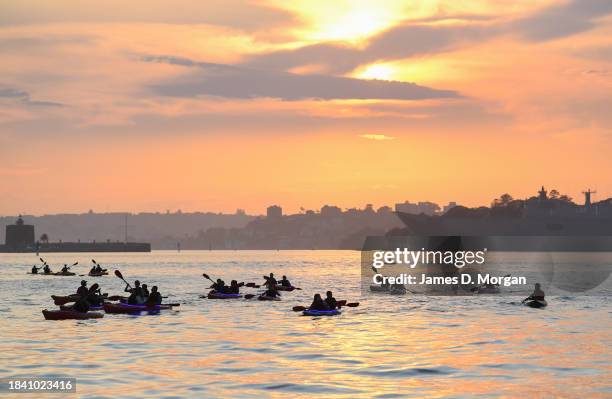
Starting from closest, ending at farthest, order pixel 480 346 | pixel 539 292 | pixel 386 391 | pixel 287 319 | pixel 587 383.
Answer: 1. pixel 386 391
2. pixel 587 383
3. pixel 480 346
4. pixel 287 319
5. pixel 539 292

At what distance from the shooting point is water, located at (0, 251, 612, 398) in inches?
1252

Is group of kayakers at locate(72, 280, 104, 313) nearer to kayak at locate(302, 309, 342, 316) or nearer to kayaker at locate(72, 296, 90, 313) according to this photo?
kayaker at locate(72, 296, 90, 313)

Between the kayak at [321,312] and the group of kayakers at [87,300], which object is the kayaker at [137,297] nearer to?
the group of kayakers at [87,300]

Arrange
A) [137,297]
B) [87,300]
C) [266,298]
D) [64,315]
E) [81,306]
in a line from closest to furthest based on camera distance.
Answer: [64,315]
[81,306]
[87,300]
[137,297]
[266,298]

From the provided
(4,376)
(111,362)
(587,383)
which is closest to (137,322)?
(111,362)

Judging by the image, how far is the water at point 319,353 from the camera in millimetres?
31797

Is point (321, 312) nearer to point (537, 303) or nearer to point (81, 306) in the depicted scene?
point (81, 306)

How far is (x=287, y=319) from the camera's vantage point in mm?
59000

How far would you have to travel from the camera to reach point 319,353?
4112cm

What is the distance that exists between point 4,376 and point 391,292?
2330 inches

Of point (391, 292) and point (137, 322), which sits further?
point (391, 292)

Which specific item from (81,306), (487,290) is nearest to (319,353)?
(81,306)

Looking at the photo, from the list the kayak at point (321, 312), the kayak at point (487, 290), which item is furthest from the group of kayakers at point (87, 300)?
the kayak at point (487, 290)

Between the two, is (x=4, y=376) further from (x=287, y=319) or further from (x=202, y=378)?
(x=287, y=319)
